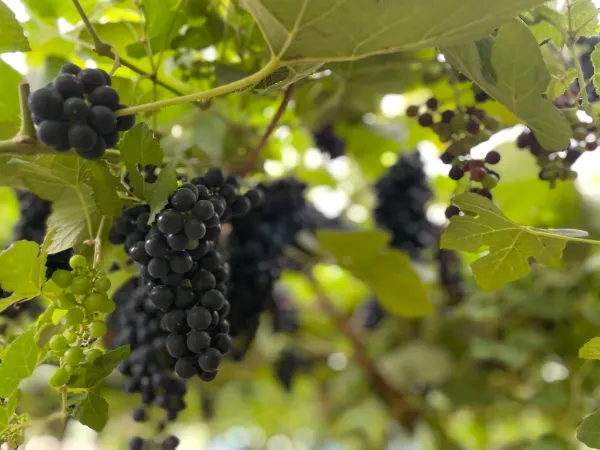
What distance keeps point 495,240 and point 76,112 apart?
35 centimetres

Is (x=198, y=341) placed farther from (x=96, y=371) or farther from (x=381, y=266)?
(x=381, y=266)

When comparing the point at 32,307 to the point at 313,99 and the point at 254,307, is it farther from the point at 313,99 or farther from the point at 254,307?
the point at 313,99

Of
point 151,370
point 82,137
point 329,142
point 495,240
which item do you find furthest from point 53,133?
point 329,142

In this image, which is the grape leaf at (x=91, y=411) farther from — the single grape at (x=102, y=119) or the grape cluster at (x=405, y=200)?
the grape cluster at (x=405, y=200)

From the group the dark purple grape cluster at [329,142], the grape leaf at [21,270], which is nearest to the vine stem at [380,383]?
the dark purple grape cluster at [329,142]

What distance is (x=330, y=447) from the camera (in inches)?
56.9

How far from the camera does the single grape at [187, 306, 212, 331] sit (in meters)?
0.39

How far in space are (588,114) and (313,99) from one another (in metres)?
0.39

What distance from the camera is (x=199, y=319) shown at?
1.28 ft

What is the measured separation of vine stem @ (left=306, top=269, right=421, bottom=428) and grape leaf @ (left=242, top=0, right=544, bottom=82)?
0.76 metres

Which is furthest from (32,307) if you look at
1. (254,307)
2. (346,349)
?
(346,349)

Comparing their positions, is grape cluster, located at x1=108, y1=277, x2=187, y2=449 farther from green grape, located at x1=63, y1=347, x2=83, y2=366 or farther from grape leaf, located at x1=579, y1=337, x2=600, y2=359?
grape leaf, located at x1=579, y1=337, x2=600, y2=359

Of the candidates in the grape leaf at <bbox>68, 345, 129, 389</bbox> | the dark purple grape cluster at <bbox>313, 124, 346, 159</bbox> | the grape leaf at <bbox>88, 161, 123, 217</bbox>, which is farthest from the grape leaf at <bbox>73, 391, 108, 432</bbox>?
the dark purple grape cluster at <bbox>313, 124, 346, 159</bbox>

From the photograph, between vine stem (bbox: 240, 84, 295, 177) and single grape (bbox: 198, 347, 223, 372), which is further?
vine stem (bbox: 240, 84, 295, 177)
